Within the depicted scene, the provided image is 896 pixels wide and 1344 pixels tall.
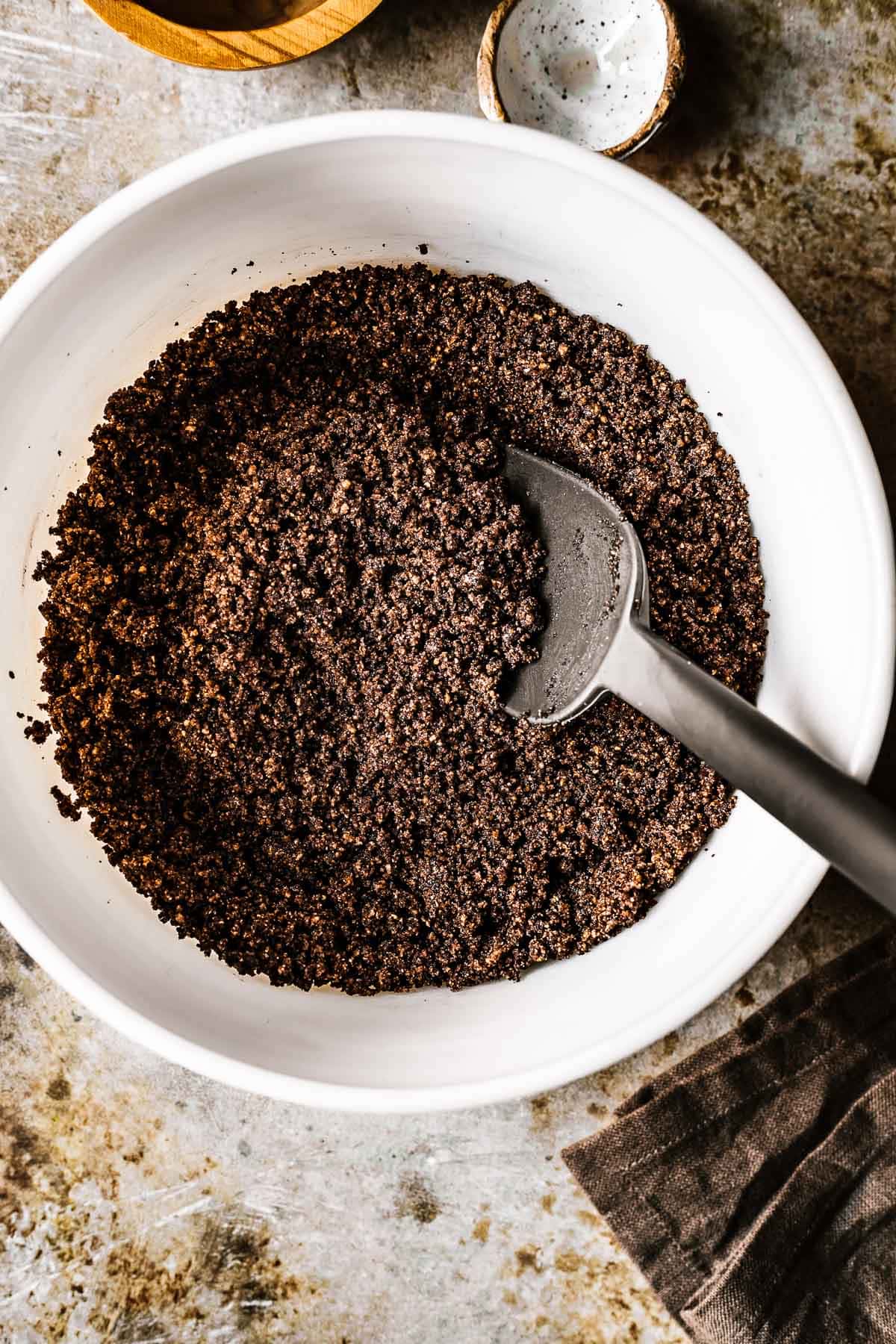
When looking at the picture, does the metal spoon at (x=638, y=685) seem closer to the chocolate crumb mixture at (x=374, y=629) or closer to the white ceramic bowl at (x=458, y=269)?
the chocolate crumb mixture at (x=374, y=629)

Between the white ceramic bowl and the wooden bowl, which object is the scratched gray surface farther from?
the white ceramic bowl

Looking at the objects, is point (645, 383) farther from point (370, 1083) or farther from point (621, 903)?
point (370, 1083)

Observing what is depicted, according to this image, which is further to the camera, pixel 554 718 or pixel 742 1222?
pixel 742 1222

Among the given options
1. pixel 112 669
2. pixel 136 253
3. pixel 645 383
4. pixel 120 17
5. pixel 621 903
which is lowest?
pixel 621 903

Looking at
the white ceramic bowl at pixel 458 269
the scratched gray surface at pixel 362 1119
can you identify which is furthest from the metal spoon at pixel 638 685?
the scratched gray surface at pixel 362 1119

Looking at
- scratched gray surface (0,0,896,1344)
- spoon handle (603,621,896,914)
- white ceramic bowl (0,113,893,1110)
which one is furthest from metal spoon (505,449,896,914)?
scratched gray surface (0,0,896,1344)

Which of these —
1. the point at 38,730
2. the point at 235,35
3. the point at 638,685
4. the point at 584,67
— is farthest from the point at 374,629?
the point at 584,67

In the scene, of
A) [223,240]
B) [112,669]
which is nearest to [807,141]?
[223,240]
